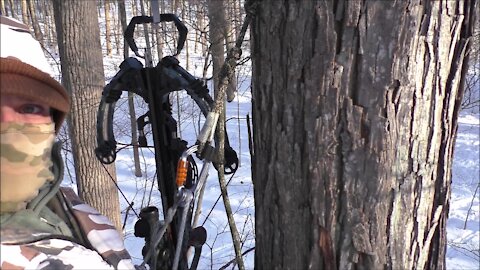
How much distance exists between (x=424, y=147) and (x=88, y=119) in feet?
11.1

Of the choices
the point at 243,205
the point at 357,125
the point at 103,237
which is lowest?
the point at 243,205

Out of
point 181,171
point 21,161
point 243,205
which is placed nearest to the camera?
point 21,161

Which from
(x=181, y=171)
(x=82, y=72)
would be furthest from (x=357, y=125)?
(x=82, y=72)

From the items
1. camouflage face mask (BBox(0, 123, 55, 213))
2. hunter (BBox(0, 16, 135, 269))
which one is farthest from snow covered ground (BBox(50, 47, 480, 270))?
camouflage face mask (BBox(0, 123, 55, 213))

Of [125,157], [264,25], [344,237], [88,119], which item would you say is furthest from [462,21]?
[125,157]

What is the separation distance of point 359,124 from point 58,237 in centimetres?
69

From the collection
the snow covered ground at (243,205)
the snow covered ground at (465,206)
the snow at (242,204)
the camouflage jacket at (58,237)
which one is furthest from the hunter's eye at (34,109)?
the snow covered ground at (465,206)

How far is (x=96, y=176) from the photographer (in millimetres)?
4070

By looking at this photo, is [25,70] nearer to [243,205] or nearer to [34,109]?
[34,109]

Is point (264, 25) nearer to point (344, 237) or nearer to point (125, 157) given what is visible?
point (344, 237)

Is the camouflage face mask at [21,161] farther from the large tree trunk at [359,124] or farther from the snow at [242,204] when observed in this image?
the snow at [242,204]

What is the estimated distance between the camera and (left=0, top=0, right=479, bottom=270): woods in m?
0.94

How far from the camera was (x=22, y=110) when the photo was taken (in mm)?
965

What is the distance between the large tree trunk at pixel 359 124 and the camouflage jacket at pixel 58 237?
1.32ft
